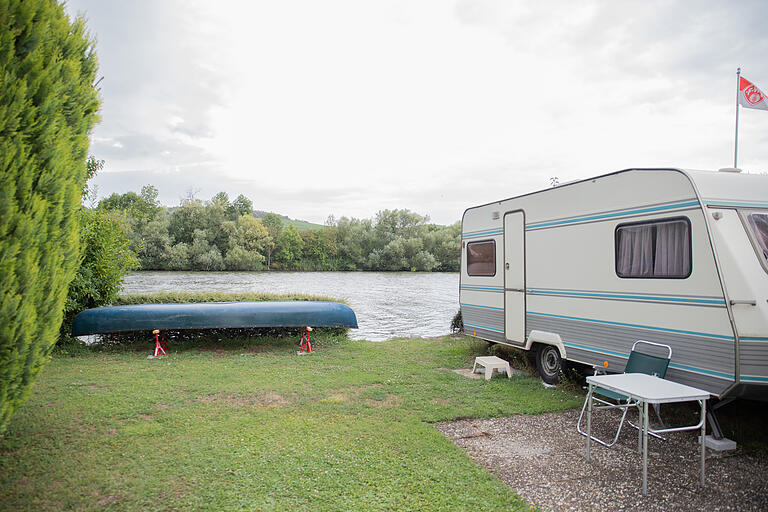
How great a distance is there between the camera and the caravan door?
6.82 m

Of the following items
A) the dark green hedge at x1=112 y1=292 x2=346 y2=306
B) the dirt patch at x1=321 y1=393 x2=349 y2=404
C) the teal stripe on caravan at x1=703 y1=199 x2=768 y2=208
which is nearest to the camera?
the teal stripe on caravan at x1=703 y1=199 x2=768 y2=208

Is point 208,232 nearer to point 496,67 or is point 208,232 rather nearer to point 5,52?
point 496,67

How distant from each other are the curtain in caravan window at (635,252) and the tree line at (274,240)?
127 ft

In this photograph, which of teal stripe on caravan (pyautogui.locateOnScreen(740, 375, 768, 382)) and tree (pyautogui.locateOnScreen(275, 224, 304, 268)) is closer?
teal stripe on caravan (pyautogui.locateOnScreen(740, 375, 768, 382))

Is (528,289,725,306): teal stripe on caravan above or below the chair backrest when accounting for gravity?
above

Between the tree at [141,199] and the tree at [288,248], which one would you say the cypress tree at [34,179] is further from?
the tree at [141,199]

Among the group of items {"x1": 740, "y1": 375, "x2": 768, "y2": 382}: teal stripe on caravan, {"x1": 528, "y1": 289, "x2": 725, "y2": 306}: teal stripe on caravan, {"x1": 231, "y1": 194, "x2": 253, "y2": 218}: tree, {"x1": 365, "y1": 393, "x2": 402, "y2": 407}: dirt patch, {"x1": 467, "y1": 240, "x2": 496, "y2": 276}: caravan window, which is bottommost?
{"x1": 365, "y1": 393, "x2": 402, "y2": 407}: dirt patch

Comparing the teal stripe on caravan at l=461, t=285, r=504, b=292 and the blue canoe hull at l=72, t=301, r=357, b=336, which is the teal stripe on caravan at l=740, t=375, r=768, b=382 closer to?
the teal stripe on caravan at l=461, t=285, r=504, b=292

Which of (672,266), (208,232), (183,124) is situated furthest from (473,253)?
(208,232)

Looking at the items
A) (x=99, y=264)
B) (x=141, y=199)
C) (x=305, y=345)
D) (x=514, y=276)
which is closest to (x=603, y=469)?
(x=514, y=276)

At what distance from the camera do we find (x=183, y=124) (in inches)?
982

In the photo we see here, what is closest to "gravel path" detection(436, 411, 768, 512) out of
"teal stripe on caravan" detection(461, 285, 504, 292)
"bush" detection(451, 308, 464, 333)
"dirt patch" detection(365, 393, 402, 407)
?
"dirt patch" detection(365, 393, 402, 407)

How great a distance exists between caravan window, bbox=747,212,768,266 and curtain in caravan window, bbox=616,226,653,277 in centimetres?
87

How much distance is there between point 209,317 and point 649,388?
737cm
